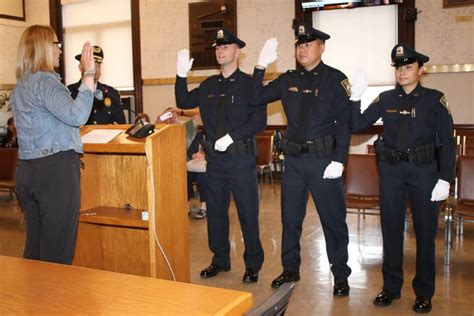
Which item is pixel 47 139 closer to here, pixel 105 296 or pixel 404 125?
pixel 105 296

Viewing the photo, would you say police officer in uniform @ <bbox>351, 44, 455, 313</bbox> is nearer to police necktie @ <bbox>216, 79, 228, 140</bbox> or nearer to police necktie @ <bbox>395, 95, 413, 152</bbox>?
police necktie @ <bbox>395, 95, 413, 152</bbox>

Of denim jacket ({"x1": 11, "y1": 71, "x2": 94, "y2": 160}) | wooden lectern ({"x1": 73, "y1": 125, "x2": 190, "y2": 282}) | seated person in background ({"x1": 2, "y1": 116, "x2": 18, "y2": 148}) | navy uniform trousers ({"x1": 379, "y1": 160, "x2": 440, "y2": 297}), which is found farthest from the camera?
seated person in background ({"x1": 2, "y1": 116, "x2": 18, "y2": 148})

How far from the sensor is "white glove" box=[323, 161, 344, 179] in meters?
3.42

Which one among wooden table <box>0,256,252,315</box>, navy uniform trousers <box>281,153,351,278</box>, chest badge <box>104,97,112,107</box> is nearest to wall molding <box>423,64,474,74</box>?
chest badge <box>104,97,112,107</box>

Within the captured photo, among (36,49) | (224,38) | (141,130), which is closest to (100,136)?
(141,130)

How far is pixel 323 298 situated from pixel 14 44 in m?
10.8

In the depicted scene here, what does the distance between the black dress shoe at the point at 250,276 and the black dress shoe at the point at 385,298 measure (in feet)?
2.93

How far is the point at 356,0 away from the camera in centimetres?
869

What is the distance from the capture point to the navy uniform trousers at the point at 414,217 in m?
3.19

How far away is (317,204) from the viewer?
3551mm

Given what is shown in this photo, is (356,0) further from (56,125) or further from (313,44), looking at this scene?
(56,125)

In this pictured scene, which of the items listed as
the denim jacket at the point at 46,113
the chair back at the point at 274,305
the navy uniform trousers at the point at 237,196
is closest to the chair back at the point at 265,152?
the navy uniform trousers at the point at 237,196

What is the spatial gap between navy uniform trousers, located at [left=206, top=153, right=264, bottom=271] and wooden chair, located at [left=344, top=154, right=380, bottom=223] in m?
1.23

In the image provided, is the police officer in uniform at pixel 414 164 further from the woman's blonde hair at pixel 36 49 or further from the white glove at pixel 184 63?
the woman's blonde hair at pixel 36 49
